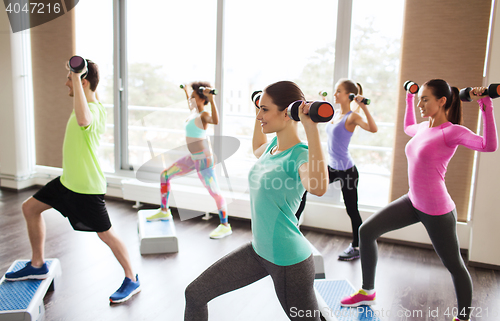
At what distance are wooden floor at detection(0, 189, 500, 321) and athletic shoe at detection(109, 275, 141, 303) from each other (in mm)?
44

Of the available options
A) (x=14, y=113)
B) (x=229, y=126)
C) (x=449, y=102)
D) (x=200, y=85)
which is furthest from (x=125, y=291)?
(x=14, y=113)

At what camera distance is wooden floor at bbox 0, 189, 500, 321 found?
241 cm

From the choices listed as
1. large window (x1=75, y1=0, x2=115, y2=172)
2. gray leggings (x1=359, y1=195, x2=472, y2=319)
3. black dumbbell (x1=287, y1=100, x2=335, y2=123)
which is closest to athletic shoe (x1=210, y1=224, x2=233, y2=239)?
gray leggings (x1=359, y1=195, x2=472, y2=319)

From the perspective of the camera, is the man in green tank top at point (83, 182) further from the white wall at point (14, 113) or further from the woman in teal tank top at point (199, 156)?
the white wall at point (14, 113)

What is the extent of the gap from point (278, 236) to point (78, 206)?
1436 millimetres

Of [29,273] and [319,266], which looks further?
[319,266]

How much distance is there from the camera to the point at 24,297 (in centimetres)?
224

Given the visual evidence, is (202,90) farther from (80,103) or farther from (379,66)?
(379,66)

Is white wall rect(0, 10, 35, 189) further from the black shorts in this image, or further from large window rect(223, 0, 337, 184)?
the black shorts

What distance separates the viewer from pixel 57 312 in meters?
2.33

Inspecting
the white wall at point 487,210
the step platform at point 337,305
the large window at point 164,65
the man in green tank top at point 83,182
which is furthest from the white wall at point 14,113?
the white wall at point 487,210

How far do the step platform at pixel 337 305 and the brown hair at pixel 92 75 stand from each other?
6.23ft

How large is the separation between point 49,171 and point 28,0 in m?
2.23

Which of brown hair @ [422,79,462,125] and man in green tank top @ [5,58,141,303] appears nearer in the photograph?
brown hair @ [422,79,462,125]
